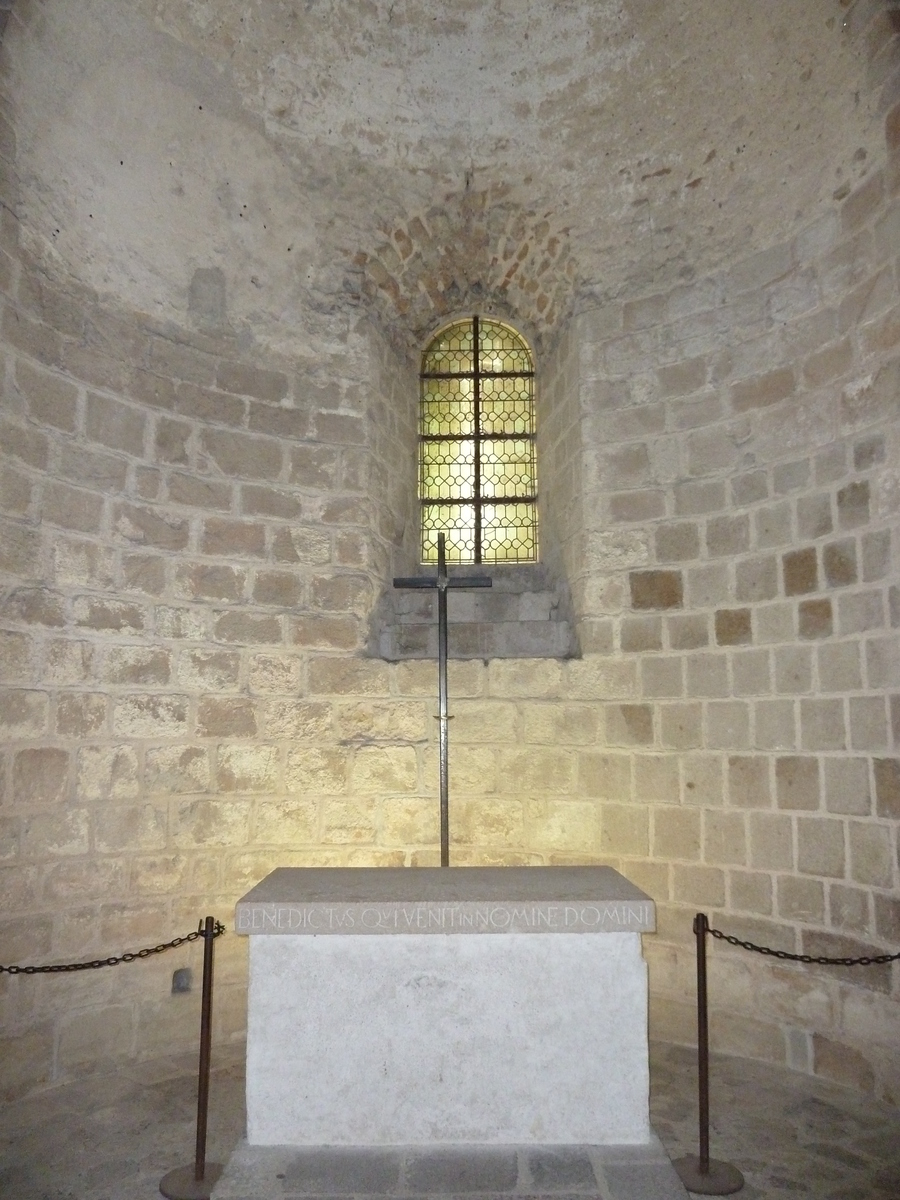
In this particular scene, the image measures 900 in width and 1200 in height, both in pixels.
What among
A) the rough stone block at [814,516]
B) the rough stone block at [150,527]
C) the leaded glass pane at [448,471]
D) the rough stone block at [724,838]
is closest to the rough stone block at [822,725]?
the rough stone block at [724,838]

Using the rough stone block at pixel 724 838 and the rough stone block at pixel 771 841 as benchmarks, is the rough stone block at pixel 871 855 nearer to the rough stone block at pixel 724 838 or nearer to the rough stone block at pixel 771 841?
the rough stone block at pixel 771 841

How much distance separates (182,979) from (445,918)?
7.37 ft

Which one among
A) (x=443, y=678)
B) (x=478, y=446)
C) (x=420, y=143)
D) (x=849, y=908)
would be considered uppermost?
(x=420, y=143)

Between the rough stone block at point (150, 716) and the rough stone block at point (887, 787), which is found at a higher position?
the rough stone block at point (150, 716)

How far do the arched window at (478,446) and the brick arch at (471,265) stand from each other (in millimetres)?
239

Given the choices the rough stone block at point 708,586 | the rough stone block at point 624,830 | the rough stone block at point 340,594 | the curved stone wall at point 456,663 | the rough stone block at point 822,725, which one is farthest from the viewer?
the rough stone block at point 340,594

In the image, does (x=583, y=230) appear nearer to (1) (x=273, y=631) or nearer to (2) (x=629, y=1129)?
(1) (x=273, y=631)

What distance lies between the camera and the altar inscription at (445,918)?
9.20 feet

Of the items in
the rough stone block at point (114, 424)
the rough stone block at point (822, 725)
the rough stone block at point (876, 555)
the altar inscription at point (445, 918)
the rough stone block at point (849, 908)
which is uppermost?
the rough stone block at point (114, 424)

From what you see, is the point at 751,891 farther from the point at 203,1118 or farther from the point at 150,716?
the point at 150,716

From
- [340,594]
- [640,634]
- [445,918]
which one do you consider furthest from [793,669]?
[340,594]

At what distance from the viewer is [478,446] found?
5938 mm

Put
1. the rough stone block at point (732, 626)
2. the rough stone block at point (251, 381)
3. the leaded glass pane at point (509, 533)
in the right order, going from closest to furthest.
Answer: the rough stone block at point (732, 626) → the rough stone block at point (251, 381) → the leaded glass pane at point (509, 533)

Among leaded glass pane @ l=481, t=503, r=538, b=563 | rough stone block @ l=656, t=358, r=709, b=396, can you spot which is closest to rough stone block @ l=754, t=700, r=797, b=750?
rough stone block @ l=656, t=358, r=709, b=396
